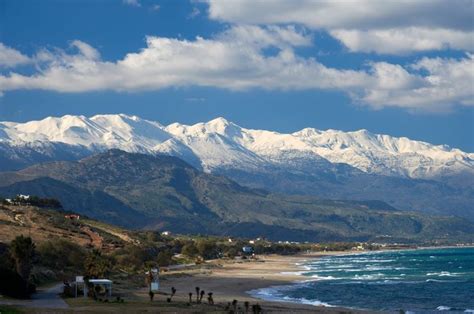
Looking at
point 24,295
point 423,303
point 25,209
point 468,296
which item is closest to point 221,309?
point 24,295

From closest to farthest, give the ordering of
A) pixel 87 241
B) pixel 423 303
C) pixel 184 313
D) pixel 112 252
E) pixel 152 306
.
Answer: pixel 184 313, pixel 152 306, pixel 423 303, pixel 112 252, pixel 87 241

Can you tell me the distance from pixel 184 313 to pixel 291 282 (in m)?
71.4

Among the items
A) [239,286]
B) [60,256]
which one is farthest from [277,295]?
[60,256]

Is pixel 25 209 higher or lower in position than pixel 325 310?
higher

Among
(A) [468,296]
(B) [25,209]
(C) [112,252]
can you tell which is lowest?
(A) [468,296]

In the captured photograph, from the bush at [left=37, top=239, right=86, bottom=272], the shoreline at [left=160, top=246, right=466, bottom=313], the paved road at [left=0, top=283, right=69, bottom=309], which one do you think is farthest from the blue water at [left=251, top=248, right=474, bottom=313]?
the bush at [left=37, top=239, right=86, bottom=272]

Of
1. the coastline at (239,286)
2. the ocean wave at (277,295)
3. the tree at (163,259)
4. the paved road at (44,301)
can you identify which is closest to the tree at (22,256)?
the paved road at (44,301)

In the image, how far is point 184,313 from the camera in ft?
231

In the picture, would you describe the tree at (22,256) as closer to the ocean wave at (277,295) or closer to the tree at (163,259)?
the ocean wave at (277,295)

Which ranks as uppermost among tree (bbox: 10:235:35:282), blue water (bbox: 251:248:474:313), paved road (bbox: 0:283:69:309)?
tree (bbox: 10:235:35:282)

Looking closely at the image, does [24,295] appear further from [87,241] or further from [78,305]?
[87,241]

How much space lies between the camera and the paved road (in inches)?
2830

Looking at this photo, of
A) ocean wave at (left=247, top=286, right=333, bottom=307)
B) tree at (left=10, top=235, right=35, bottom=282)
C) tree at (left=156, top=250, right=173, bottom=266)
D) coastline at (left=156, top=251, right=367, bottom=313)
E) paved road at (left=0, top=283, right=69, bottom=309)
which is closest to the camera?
paved road at (left=0, top=283, right=69, bottom=309)

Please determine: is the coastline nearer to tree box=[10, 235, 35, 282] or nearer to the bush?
the bush
